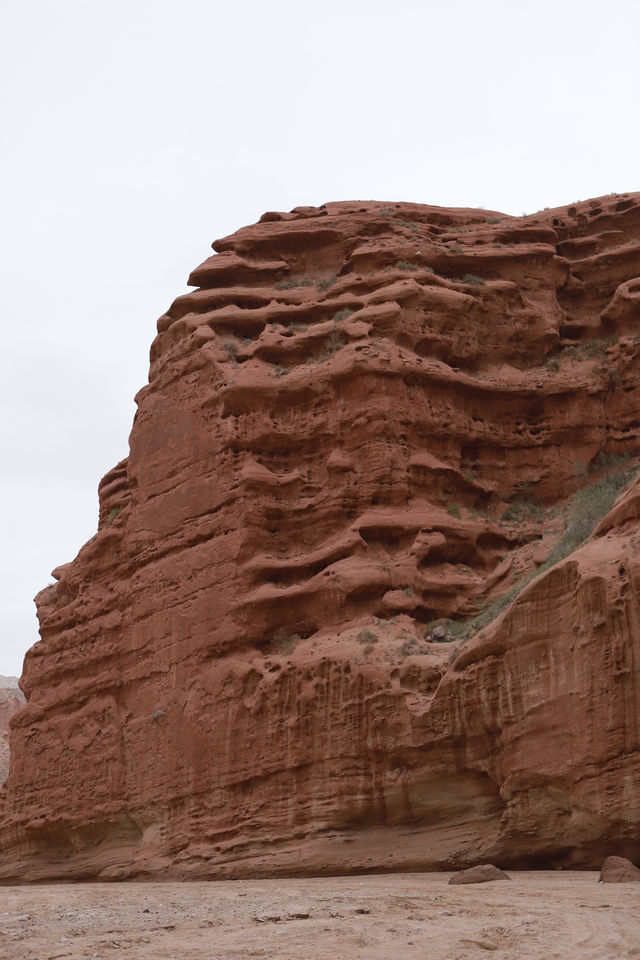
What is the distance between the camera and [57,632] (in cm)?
2723

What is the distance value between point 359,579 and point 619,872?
829cm

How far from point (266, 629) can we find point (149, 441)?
5728 millimetres

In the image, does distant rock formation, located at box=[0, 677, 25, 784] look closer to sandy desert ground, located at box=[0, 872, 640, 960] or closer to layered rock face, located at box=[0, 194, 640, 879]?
layered rock face, located at box=[0, 194, 640, 879]

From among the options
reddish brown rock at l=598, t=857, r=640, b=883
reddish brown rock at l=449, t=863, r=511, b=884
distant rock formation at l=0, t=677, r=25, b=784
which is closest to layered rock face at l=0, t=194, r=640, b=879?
reddish brown rock at l=598, t=857, r=640, b=883

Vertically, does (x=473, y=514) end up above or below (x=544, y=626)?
above

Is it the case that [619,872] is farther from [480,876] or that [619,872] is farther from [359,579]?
[359,579]

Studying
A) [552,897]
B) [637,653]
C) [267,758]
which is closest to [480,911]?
[552,897]

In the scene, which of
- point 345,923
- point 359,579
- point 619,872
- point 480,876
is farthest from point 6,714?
point 345,923

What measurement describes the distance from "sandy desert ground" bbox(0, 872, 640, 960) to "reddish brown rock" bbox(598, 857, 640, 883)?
22 centimetres

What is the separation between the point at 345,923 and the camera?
1040 cm

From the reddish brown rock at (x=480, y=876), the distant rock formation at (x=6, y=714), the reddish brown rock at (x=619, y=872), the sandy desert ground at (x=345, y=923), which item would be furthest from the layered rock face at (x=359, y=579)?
the distant rock formation at (x=6, y=714)

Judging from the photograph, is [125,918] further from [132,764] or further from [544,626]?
[132,764]

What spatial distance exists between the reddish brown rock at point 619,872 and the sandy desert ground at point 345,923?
217mm

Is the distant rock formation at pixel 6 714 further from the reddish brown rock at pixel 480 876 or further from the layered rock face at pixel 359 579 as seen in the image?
the reddish brown rock at pixel 480 876
